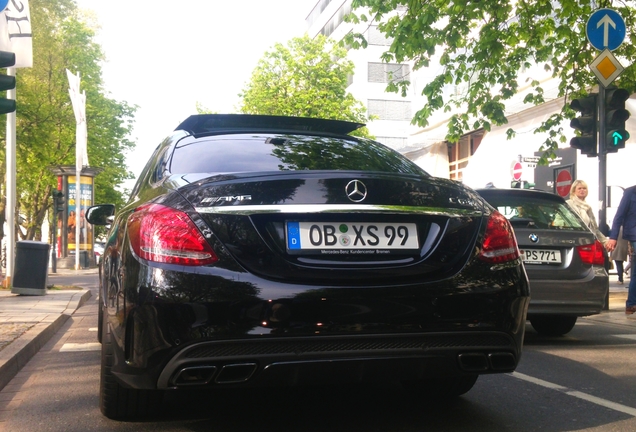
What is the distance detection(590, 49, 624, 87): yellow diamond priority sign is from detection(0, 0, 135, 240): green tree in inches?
1275

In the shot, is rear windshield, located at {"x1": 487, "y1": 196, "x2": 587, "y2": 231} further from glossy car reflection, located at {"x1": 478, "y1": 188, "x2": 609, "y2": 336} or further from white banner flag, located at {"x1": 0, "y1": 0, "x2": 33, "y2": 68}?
white banner flag, located at {"x1": 0, "y1": 0, "x2": 33, "y2": 68}

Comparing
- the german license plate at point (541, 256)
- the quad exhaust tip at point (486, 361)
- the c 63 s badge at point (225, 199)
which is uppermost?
the c 63 s badge at point (225, 199)

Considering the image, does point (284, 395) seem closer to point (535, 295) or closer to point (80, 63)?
point (535, 295)

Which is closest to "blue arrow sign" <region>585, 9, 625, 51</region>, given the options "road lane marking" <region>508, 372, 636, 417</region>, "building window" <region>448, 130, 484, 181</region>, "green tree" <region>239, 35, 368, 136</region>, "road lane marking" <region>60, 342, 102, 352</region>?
"road lane marking" <region>508, 372, 636, 417</region>

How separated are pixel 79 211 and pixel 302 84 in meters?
14.1

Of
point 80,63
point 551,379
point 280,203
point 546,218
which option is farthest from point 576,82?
point 80,63

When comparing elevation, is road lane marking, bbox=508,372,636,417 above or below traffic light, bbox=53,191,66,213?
below

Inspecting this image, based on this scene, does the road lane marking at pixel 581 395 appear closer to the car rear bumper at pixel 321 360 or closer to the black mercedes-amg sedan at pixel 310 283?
the black mercedes-amg sedan at pixel 310 283

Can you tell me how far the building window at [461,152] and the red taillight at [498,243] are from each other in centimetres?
2730

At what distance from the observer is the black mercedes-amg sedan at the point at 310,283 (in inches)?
138

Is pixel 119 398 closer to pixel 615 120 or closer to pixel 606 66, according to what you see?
pixel 615 120

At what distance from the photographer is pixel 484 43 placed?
43.7 ft

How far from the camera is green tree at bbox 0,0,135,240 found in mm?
42441

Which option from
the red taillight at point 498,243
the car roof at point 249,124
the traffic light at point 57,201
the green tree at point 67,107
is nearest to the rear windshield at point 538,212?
the car roof at point 249,124
